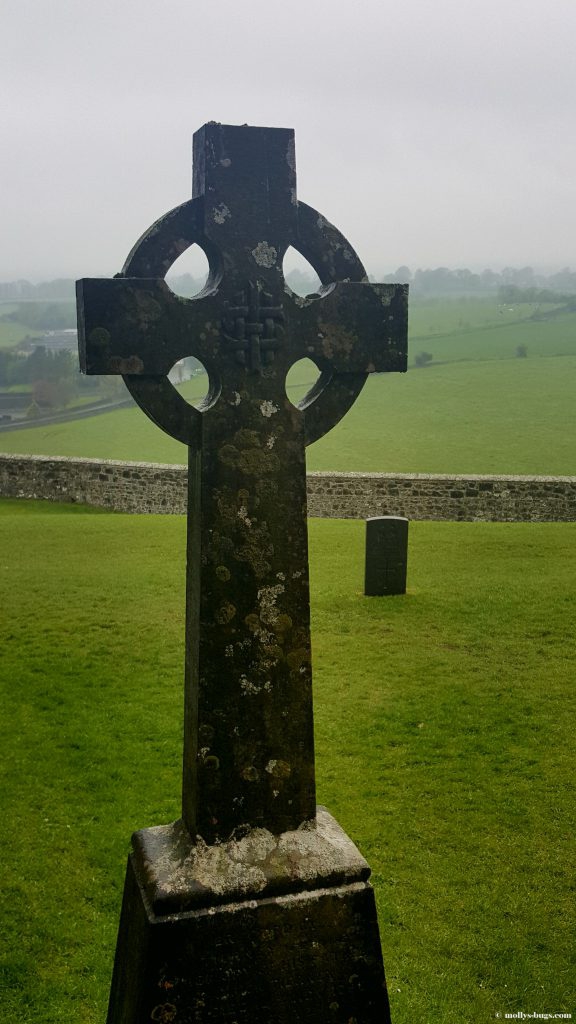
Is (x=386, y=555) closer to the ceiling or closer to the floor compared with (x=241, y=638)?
closer to the floor

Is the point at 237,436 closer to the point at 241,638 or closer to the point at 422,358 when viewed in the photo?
the point at 241,638

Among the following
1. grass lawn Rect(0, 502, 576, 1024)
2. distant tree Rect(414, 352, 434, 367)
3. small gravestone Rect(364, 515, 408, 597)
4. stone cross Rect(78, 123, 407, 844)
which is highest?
distant tree Rect(414, 352, 434, 367)

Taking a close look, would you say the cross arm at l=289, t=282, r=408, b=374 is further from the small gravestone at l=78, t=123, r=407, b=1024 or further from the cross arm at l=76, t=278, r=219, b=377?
the cross arm at l=76, t=278, r=219, b=377

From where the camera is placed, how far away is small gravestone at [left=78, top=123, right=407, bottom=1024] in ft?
9.87

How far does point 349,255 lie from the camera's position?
11.0ft

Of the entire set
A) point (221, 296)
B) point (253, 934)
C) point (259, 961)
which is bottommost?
point (259, 961)

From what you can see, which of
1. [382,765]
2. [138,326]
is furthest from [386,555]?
[138,326]

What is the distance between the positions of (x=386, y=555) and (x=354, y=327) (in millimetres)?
8415

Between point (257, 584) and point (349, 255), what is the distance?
130 centimetres

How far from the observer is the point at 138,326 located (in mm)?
3064

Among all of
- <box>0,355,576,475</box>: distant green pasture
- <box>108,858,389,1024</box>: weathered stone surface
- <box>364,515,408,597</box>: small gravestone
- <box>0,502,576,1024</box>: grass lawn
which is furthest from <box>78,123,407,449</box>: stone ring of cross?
<box>0,355,576,475</box>: distant green pasture

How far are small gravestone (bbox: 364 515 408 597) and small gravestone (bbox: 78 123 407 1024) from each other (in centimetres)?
807

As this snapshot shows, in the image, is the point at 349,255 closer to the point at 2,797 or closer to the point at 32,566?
the point at 2,797

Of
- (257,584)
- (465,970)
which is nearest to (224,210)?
(257,584)
